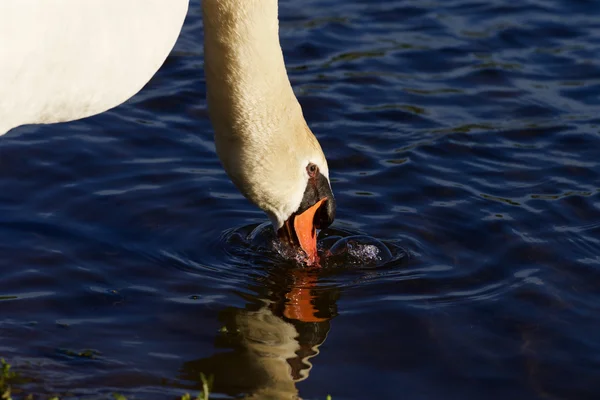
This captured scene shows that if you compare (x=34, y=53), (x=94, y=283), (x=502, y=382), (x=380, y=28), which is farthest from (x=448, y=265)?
(x=380, y=28)

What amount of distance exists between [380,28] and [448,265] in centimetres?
403

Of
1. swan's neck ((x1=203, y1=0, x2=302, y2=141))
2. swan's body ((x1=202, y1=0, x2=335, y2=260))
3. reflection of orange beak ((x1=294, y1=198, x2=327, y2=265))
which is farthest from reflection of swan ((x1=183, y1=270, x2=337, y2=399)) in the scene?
swan's neck ((x1=203, y1=0, x2=302, y2=141))

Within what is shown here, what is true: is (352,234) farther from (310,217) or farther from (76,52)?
(76,52)

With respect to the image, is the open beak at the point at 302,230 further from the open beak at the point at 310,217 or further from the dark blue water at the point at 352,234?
the dark blue water at the point at 352,234

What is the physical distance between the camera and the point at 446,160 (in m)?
8.67

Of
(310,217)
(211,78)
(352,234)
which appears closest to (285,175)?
(310,217)

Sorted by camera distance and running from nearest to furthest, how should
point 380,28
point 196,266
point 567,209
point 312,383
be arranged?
point 312,383 → point 196,266 → point 567,209 → point 380,28

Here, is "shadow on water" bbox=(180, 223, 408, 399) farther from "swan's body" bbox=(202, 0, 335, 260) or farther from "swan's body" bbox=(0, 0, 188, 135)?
"swan's body" bbox=(0, 0, 188, 135)

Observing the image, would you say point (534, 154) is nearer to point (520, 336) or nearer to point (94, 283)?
point (520, 336)

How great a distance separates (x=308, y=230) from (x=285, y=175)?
499 millimetres

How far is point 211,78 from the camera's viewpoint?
6473 millimetres

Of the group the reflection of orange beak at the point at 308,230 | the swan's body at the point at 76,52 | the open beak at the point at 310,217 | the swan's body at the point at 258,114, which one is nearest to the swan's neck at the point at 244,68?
the swan's body at the point at 258,114

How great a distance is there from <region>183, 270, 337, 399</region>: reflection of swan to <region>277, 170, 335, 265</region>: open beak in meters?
0.23

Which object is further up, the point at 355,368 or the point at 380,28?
the point at 380,28
